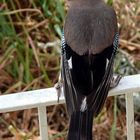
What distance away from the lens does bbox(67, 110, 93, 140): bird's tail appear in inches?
81.5

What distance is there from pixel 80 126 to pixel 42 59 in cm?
145

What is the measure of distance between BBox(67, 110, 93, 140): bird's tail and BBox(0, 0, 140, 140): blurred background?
81cm

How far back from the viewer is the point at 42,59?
351cm

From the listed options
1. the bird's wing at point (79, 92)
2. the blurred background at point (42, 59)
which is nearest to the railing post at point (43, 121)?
the bird's wing at point (79, 92)

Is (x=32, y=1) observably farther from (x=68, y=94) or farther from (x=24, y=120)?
(x=68, y=94)

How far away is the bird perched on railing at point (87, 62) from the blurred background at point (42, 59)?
2.13 feet

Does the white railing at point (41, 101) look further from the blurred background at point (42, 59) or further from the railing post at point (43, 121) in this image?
the blurred background at point (42, 59)

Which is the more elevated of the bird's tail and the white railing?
the white railing

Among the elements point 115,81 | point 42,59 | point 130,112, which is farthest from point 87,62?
point 42,59

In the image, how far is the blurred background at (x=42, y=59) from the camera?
320 cm

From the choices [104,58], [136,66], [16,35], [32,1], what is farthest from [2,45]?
[104,58]

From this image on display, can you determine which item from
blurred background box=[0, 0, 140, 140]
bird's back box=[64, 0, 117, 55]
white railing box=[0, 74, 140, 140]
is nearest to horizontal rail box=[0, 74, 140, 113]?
white railing box=[0, 74, 140, 140]

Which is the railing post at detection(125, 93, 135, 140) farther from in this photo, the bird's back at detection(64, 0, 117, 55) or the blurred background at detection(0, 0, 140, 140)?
the blurred background at detection(0, 0, 140, 140)

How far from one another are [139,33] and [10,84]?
2.89 ft
